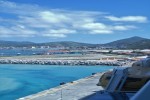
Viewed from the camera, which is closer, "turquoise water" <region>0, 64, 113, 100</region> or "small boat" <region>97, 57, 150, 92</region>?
"small boat" <region>97, 57, 150, 92</region>

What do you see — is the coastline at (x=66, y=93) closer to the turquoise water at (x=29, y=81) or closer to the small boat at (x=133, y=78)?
the turquoise water at (x=29, y=81)

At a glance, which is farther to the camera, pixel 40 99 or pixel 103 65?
pixel 103 65

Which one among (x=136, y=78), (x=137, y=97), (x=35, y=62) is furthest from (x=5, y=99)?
(x=35, y=62)

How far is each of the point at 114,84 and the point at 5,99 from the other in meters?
29.1

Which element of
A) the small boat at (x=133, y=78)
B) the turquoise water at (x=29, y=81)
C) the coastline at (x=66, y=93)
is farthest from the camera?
the turquoise water at (x=29, y=81)

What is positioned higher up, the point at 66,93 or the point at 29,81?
the point at 66,93

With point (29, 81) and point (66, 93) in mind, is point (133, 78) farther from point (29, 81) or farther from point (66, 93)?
point (29, 81)

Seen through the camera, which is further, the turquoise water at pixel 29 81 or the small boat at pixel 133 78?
the turquoise water at pixel 29 81

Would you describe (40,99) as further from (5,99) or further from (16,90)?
(16,90)

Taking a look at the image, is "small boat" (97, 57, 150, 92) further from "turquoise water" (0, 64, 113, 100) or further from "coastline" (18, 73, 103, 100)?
"turquoise water" (0, 64, 113, 100)

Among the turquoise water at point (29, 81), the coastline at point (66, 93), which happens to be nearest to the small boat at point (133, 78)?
the coastline at point (66, 93)

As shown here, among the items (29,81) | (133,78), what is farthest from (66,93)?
(29,81)

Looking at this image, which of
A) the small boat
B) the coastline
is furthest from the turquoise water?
the small boat

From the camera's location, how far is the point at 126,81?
5.80 m
